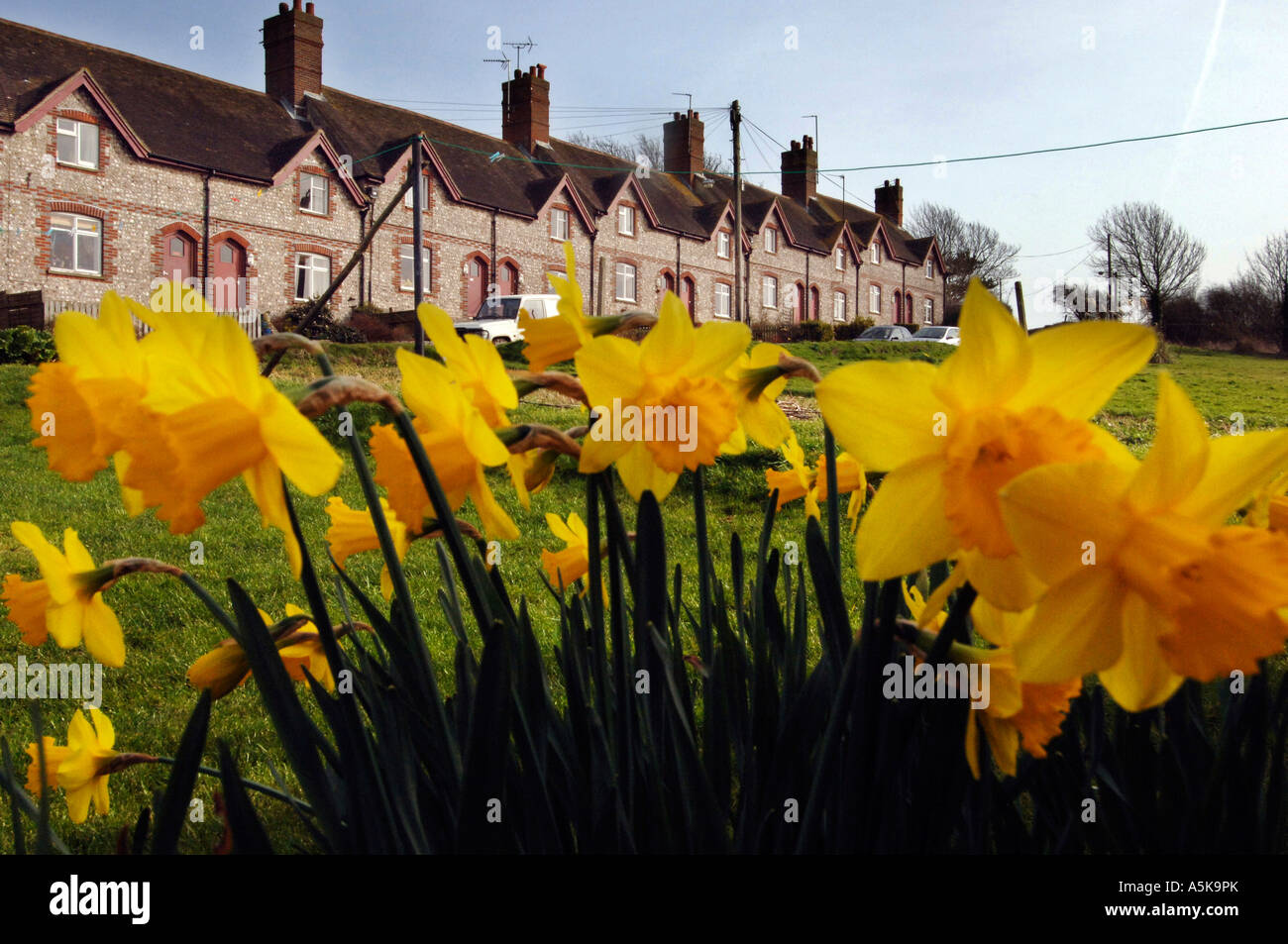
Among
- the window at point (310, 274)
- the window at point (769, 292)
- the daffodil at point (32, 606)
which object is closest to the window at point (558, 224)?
the window at point (310, 274)

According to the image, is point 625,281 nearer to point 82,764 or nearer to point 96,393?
point 82,764

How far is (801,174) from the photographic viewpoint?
3694 cm

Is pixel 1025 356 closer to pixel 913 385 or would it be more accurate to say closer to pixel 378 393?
pixel 913 385

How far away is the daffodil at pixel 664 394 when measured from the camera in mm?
844

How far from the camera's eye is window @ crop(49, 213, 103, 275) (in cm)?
1781

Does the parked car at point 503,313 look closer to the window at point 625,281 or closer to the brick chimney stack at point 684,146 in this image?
the window at point 625,281

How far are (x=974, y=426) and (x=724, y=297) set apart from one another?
104ft

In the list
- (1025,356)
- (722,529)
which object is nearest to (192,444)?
(1025,356)

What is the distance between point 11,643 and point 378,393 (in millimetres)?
3799

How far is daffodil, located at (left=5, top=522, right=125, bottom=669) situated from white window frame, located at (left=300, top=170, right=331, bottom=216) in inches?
885

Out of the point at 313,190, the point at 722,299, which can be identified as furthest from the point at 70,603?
the point at 722,299

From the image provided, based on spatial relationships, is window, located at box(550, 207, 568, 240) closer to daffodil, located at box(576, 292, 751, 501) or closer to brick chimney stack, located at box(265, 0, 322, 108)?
brick chimney stack, located at box(265, 0, 322, 108)
